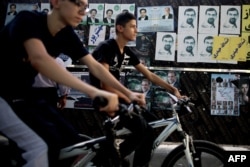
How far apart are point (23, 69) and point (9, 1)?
4.07 m

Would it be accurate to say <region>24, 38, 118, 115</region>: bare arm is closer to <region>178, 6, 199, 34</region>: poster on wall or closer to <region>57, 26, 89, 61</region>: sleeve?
<region>57, 26, 89, 61</region>: sleeve

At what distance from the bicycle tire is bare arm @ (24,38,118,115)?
136 centimetres

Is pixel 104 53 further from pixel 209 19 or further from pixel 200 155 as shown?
pixel 209 19

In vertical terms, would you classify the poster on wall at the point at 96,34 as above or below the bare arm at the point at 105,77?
above

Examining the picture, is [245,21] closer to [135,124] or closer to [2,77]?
[135,124]

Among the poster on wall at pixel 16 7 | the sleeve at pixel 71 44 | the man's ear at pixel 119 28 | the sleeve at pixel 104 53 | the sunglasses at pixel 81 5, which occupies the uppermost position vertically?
the poster on wall at pixel 16 7

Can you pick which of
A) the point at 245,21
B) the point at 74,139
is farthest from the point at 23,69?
the point at 245,21

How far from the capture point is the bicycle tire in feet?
8.93

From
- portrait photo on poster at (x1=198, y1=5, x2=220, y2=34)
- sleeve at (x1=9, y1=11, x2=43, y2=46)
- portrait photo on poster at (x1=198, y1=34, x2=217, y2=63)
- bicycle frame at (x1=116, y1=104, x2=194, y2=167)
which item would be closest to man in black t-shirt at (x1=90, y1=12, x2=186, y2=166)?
bicycle frame at (x1=116, y1=104, x2=194, y2=167)

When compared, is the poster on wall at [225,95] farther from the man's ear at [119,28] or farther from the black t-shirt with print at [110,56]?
the man's ear at [119,28]

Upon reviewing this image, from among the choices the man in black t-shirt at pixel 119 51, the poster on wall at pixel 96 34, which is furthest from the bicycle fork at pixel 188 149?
the poster on wall at pixel 96 34

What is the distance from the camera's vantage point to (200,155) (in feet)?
8.93

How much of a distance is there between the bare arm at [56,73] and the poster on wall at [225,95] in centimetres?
357

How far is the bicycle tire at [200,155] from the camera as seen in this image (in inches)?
107
